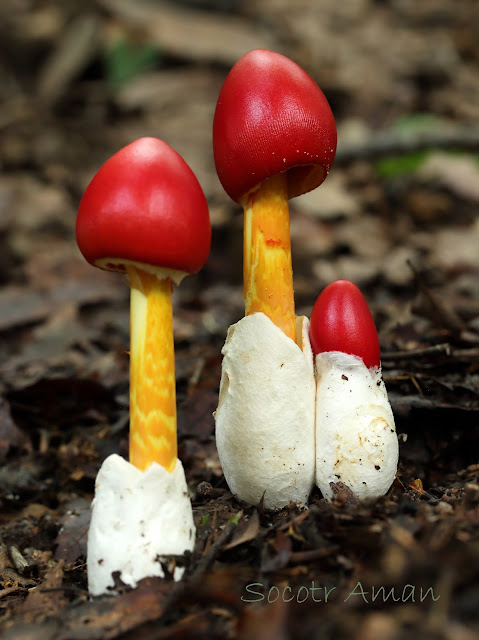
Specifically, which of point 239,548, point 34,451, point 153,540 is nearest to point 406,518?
point 239,548

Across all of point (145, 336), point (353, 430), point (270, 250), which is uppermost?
point (270, 250)

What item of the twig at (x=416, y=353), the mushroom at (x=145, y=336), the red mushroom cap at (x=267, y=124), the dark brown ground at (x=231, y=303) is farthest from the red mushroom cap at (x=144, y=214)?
the twig at (x=416, y=353)

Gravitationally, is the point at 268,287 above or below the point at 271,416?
above

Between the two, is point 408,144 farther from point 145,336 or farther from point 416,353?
point 145,336

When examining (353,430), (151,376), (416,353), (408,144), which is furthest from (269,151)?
(408,144)

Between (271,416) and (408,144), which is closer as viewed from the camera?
(271,416)

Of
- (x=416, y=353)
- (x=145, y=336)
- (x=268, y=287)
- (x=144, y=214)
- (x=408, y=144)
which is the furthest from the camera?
(x=408, y=144)

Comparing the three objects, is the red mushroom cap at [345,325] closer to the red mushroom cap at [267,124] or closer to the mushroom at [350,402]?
the mushroom at [350,402]

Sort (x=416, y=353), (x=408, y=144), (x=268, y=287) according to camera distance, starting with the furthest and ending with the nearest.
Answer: (x=408, y=144), (x=416, y=353), (x=268, y=287)
